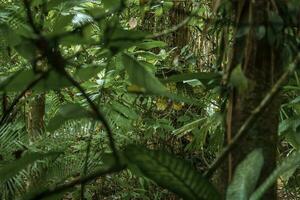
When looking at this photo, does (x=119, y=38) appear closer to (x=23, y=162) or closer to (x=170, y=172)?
(x=170, y=172)

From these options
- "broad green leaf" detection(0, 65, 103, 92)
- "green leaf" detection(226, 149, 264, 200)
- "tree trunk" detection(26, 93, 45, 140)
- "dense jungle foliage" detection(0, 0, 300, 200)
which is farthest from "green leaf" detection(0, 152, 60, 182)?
"tree trunk" detection(26, 93, 45, 140)

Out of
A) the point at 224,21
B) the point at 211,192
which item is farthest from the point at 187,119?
the point at 211,192

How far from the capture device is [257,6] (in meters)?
1.14

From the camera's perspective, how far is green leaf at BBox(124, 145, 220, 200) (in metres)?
0.82

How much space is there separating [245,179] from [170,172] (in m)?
0.19

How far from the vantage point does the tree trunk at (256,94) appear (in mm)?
1124

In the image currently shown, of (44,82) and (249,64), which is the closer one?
(44,82)

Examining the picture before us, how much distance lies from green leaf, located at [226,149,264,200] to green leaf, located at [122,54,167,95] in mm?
238

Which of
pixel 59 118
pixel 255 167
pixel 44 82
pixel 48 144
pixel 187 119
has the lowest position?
pixel 187 119

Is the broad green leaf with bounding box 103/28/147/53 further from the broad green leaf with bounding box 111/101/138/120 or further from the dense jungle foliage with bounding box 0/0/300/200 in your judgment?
the broad green leaf with bounding box 111/101/138/120

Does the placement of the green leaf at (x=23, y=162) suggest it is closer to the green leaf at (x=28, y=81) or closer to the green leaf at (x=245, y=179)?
the green leaf at (x=28, y=81)

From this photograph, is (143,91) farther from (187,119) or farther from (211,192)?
(187,119)

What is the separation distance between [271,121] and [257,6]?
26 cm

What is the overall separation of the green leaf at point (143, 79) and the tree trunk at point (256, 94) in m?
0.31
